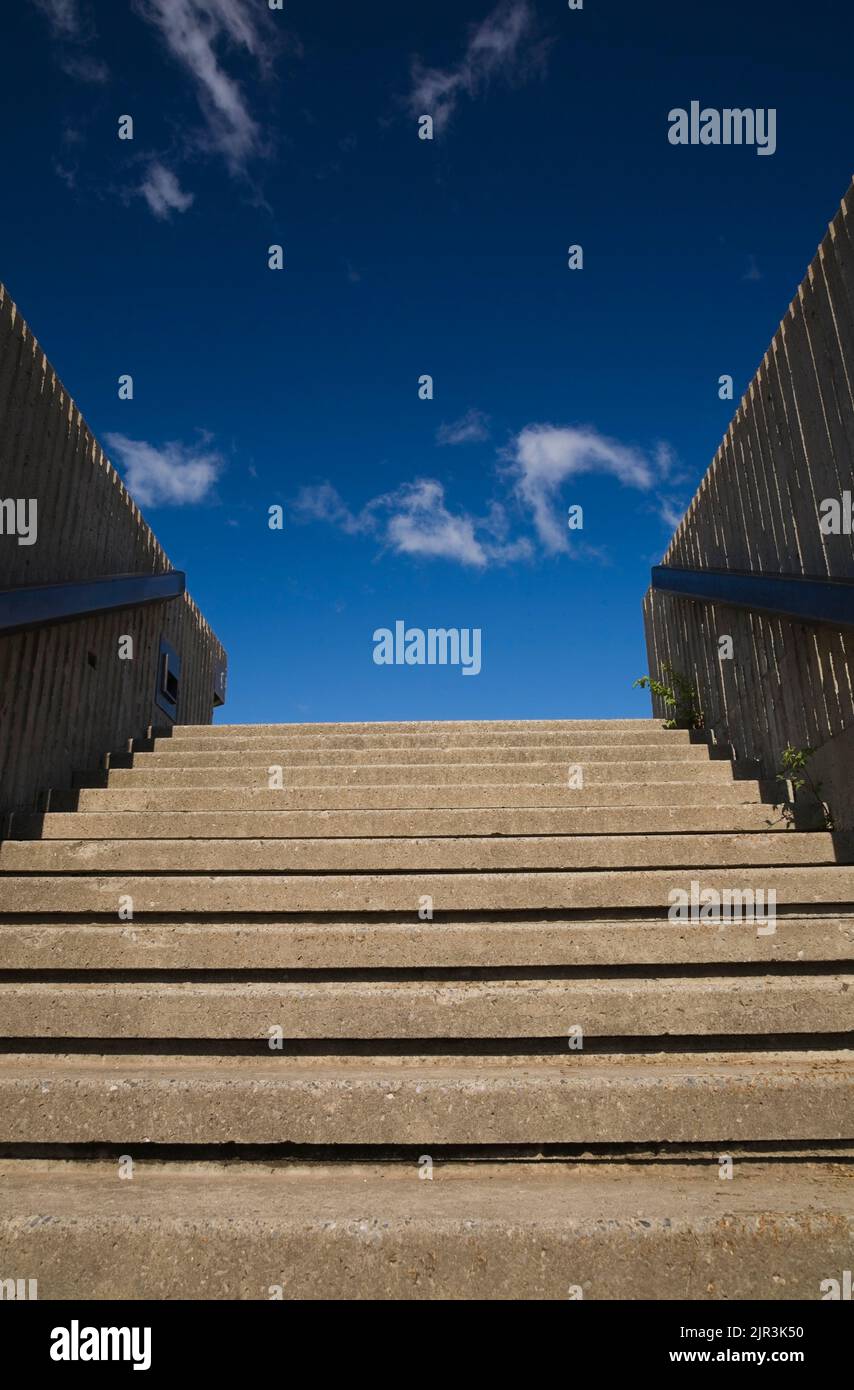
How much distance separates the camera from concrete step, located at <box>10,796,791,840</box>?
330cm

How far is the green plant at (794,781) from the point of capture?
3.28 metres

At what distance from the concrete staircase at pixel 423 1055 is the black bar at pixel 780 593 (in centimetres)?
88

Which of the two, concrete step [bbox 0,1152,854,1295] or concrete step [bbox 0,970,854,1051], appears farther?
concrete step [bbox 0,970,854,1051]

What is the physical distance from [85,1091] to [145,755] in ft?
8.92

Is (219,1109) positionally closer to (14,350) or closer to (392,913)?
(392,913)

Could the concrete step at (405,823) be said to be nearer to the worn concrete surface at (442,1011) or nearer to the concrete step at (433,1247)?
the worn concrete surface at (442,1011)

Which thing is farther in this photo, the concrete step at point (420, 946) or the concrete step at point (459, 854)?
the concrete step at point (459, 854)

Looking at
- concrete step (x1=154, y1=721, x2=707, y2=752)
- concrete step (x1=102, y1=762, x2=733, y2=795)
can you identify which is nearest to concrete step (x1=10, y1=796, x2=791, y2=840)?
concrete step (x1=102, y1=762, x2=733, y2=795)

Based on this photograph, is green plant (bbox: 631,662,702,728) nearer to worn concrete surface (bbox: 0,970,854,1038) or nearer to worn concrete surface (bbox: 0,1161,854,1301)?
worn concrete surface (bbox: 0,970,854,1038)

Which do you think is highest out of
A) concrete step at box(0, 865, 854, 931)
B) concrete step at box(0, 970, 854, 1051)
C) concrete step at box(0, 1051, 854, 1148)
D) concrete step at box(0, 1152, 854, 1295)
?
concrete step at box(0, 865, 854, 931)

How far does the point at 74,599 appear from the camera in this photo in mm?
3838

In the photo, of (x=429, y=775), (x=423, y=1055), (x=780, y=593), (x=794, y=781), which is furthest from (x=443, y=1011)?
(x=780, y=593)

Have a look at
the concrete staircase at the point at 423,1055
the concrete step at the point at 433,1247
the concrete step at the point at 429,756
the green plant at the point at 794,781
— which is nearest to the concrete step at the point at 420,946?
the concrete staircase at the point at 423,1055
